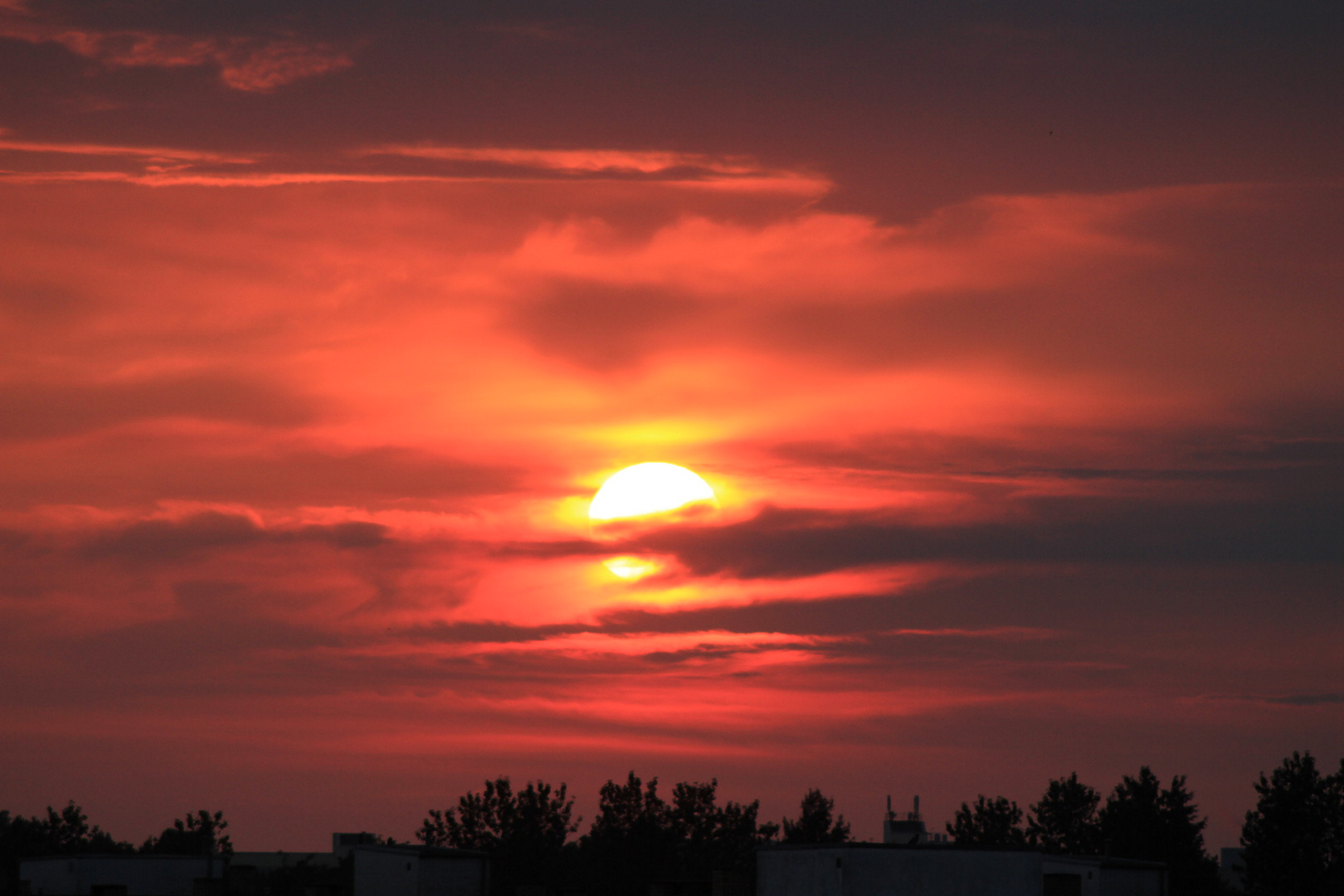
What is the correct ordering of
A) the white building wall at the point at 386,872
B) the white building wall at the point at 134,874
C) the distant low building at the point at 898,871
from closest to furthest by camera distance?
the distant low building at the point at 898,871 → the white building wall at the point at 386,872 → the white building wall at the point at 134,874

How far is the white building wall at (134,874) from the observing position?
9375 centimetres

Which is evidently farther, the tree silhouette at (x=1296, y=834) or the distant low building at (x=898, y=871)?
the tree silhouette at (x=1296, y=834)

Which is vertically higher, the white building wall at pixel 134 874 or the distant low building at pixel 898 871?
the distant low building at pixel 898 871

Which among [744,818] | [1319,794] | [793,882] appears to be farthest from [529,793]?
[793,882]

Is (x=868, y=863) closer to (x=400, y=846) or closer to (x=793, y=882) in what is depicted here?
(x=793, y=882)

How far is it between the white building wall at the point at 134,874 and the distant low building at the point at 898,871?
1896 inches

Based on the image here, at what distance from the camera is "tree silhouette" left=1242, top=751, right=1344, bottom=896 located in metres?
118

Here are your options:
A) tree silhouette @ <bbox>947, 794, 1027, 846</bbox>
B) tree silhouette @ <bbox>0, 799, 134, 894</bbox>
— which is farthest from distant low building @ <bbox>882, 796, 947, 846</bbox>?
tree silhouette @ <bbox>0, 799, 134, 894</bbox>

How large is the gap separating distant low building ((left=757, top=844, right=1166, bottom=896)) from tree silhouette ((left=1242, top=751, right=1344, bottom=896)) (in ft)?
220

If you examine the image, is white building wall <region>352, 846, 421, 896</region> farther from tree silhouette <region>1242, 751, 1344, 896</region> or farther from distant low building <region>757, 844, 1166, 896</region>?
tree silhouette <region>1242, 751, 1344, 896</region>

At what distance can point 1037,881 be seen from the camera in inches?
2387

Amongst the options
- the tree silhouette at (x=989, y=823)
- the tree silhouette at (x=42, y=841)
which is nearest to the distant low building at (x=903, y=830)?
the tree silhouette at (x=989, y=823)

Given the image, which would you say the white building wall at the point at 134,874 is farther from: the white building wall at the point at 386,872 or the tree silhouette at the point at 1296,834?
the tree silhouette at the point at 1296,834

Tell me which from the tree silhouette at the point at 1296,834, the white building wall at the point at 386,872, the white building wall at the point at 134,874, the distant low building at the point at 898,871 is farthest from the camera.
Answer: the tree silhouette at the point at 1296,834
